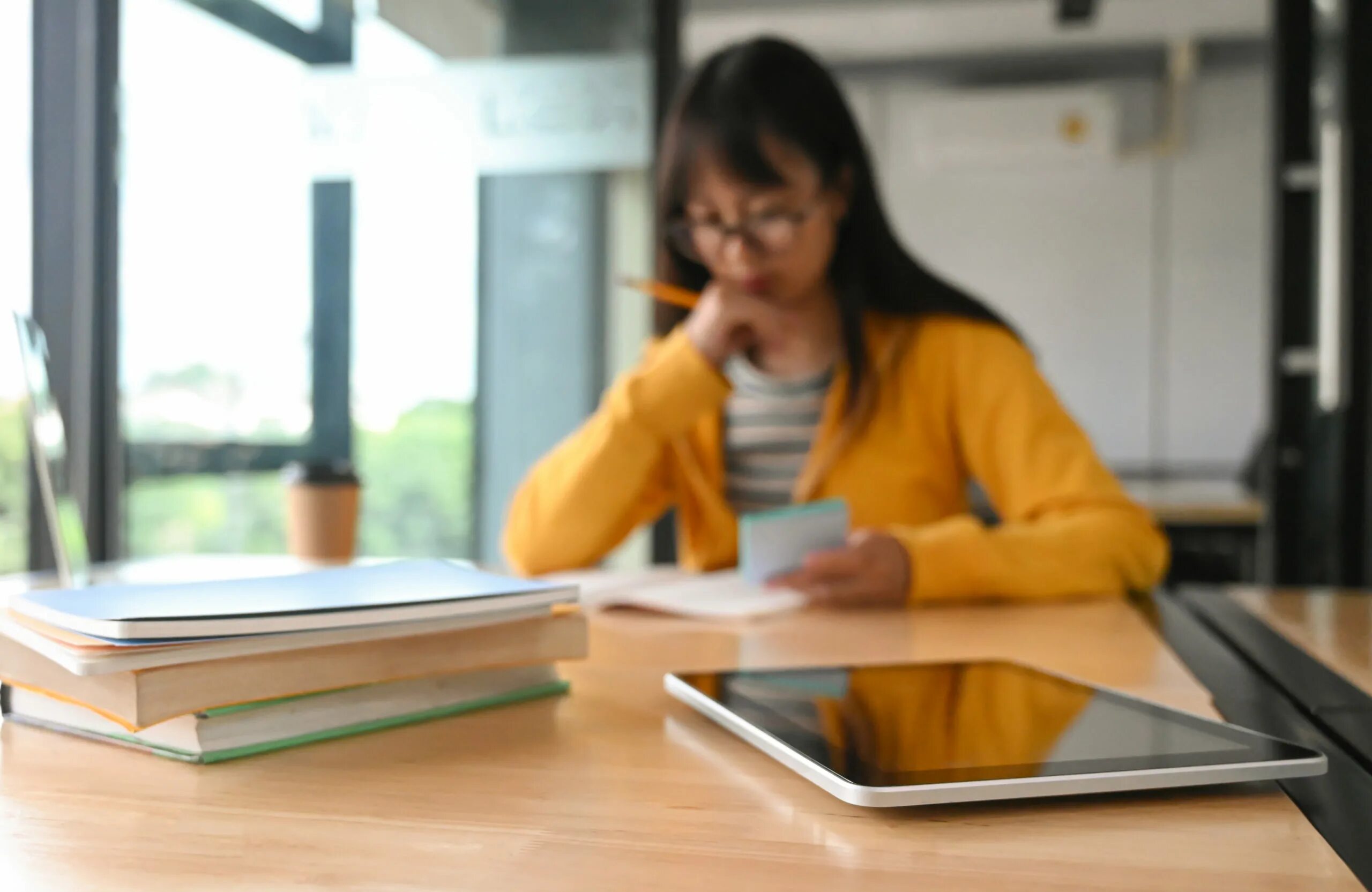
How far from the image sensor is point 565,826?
1.39 feet

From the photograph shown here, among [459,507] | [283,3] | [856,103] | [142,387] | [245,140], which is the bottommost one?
[459,507]

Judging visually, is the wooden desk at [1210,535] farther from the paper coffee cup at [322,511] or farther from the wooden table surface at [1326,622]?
the paper coffee cup at [322,511]

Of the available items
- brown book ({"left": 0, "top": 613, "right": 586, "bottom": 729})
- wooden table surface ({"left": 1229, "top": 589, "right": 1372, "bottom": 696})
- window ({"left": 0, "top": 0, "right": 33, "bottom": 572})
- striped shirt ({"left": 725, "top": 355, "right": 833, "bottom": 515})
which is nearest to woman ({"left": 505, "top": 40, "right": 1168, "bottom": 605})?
striped shirt ({"left": 725, "top": 355, "right": 833, "bottom": 515})

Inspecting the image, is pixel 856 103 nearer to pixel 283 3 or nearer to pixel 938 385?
pixel 283 3

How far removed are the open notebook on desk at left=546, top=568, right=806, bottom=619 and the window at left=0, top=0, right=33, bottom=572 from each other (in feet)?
3.65

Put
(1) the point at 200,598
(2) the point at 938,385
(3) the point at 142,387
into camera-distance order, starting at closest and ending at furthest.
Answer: (1) the point at 200,598 → (2) the point at 938,385 → (3) the point at 142,387

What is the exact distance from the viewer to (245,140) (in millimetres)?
2053

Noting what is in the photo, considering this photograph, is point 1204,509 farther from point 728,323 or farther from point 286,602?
point 286,602

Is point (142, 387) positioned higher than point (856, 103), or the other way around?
point (856, 103)

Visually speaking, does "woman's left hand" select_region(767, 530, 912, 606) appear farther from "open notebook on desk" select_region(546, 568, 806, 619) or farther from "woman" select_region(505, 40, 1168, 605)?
"woman" select_region(505, 40, 1168, 605)

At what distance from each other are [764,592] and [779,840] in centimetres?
64

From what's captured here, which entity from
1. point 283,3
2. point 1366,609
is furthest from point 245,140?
point 1366,609

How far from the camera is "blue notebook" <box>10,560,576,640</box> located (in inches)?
18.9

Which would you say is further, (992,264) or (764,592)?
(992,264)
